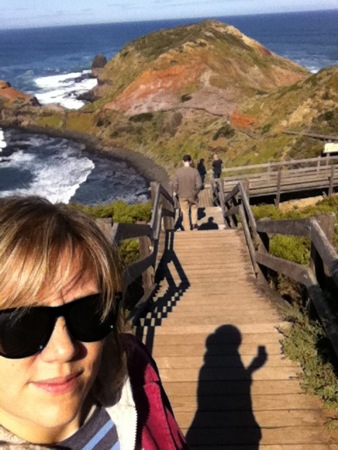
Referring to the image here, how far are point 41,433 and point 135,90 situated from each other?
4619 cm

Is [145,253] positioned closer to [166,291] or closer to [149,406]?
[166,291]

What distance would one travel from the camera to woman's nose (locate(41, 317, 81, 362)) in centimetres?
122

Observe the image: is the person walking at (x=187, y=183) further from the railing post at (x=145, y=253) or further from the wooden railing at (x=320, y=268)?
the wooden railing at (x=320, y=268)

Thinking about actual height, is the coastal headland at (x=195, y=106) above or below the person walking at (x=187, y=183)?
below

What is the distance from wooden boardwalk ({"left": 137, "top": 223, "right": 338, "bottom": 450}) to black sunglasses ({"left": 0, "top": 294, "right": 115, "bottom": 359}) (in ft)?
6.79

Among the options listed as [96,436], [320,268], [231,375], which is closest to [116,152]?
[320,268]

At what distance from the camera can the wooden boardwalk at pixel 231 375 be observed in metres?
3.02

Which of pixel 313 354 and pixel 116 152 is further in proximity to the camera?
pixel 116 152

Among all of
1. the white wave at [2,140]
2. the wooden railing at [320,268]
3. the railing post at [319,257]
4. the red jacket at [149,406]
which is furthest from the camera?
the white wave at [2,140]

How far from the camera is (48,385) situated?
121 cm

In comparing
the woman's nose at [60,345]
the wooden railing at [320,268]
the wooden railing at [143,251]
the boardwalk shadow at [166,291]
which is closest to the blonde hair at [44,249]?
the woman's nose at [60,345]

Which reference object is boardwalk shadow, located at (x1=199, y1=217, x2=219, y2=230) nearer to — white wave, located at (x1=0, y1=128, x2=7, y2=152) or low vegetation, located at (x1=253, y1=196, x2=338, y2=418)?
low vegetation, located at (x1=253, y1=196, x2=338, y2=418)

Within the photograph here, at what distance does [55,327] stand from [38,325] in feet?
0.16

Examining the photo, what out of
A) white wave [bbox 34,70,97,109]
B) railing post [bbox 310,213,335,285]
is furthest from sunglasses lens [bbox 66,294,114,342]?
white wave [bbox 34,70,97,109]
